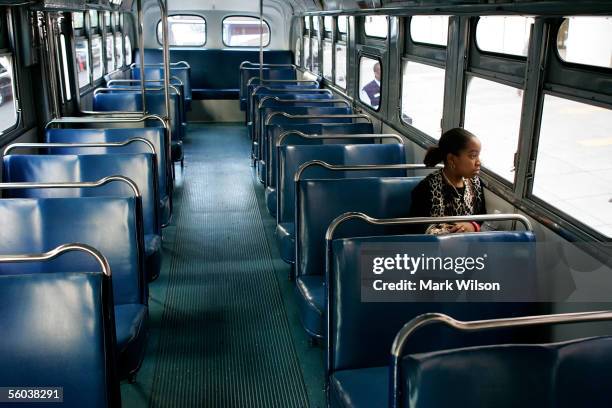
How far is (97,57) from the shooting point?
334 inches

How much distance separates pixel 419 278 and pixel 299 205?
952mm

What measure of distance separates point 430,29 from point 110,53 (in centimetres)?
625

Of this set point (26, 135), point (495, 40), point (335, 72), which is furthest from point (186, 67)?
point (495, 40)

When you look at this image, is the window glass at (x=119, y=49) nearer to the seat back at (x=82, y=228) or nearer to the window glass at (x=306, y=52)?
the window glass at (x=306, y=52)

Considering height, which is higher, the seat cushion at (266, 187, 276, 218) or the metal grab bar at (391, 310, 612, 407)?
the metal grab bar at (391, 310, 612, 407)

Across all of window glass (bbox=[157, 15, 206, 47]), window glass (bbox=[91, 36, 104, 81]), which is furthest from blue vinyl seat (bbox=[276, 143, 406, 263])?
A: window glass (bbox=[157, 15, 206, 47])

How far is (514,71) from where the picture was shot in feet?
10.3

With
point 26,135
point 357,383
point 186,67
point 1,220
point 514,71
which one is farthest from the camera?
point 186,67

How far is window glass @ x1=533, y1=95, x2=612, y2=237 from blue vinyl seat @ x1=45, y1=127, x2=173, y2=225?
8.76 feet

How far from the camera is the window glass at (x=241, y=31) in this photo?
11.6 meters

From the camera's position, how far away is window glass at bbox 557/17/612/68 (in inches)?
96.4

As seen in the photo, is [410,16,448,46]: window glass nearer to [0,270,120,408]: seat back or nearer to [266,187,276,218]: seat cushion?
[266,187,276,218]: seat cushion

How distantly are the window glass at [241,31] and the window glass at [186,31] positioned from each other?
430 mm

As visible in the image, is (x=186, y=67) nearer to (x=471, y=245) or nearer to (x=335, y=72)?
(x=335, y=72)
